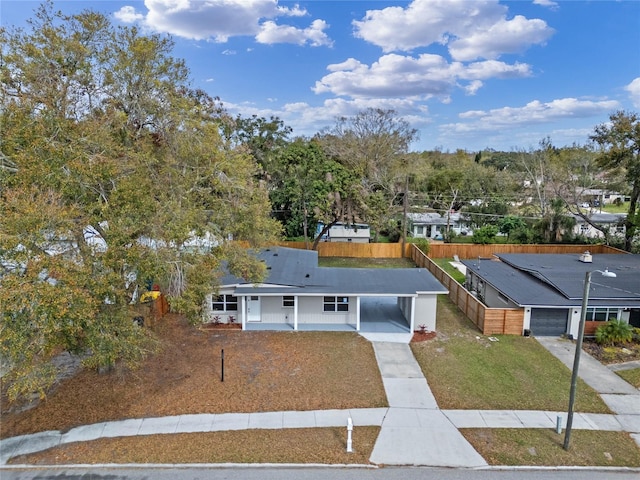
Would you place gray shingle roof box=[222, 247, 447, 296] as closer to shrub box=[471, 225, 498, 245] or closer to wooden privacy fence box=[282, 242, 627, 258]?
wooden privacy fence box=[282, 242, 627, 258]

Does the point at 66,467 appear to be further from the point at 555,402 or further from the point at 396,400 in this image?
the point at 555,402

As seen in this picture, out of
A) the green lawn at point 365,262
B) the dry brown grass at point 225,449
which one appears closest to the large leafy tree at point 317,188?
the green lawn at point 365,262

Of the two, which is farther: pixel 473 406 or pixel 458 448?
pixel 473 406

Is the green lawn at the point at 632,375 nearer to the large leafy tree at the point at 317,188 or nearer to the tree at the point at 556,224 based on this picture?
the large leafy tree at the point at 317,188

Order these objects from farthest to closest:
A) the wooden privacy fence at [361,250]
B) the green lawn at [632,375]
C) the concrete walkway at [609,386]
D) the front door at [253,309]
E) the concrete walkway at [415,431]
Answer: the wooden privacy fence at [361,250] → the front door at [253,309] → the green lawn at [632,375] → the concrete walkway at [609,386] → the concrete walkway at [415,431]

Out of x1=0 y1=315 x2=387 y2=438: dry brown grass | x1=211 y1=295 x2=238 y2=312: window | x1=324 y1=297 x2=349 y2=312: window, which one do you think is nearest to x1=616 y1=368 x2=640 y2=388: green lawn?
x1=0 y1=315 x2=387 y2=438: dry brown grass

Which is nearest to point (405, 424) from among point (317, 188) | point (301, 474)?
point (301, 474)

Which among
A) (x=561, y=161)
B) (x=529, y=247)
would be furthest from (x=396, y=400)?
(x=561, y=161)
